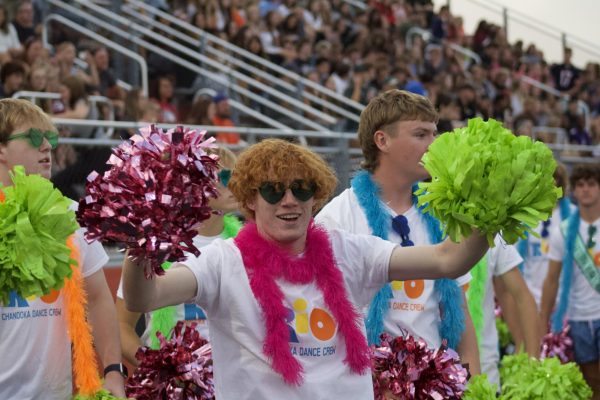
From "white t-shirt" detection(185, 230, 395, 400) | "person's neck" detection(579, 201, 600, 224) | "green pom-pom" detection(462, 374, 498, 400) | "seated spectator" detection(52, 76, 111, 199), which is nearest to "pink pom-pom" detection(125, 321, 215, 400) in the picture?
"white t-shirt" detection(185, 230, 395, 400)

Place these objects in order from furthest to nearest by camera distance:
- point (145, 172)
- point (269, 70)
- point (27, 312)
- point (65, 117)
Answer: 1. point (269, 70)
2. point (65, 117)
3. point (27, 312)
4. point (145, 172)

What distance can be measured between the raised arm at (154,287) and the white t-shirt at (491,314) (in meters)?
3.19

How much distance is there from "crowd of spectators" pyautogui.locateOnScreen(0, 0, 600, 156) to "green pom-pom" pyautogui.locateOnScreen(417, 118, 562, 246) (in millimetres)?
6746

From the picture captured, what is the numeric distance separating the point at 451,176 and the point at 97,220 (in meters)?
1.01

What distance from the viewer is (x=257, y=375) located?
3.93 m

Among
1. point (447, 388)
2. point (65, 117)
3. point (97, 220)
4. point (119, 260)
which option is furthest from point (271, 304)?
point (65, 117)

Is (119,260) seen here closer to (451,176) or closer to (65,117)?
(65,117)

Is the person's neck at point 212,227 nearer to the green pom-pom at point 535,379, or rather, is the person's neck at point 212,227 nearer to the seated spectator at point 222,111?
the green pom-pom at point 535,379

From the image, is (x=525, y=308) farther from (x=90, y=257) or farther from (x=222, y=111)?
(x=222, y=111)

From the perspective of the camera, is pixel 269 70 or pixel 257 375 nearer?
pixel 257 375

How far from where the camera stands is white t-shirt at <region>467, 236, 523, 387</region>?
6.75 m

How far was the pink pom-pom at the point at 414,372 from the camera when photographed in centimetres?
467

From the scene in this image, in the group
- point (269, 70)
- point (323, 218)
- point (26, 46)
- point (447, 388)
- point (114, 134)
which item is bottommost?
point (447, 388)

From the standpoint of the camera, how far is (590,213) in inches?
348
